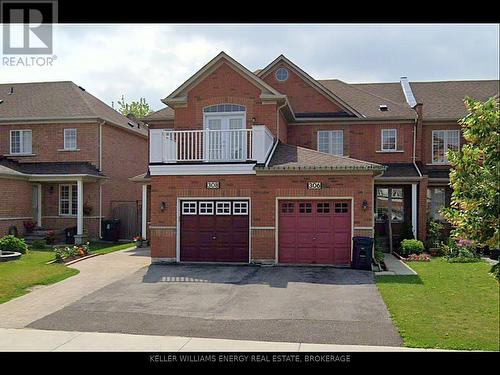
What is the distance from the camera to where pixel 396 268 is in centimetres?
1532

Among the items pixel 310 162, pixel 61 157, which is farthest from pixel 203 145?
pixel 61 157

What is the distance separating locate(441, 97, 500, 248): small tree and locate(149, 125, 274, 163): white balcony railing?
34.7 feet

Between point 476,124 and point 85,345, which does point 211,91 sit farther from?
point 476,124

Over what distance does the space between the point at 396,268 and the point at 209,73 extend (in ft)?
30.2

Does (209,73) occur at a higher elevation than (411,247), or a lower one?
higher

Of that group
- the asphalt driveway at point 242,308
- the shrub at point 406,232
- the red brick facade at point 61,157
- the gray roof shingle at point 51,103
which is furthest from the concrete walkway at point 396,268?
the gray roof shingle at point 51,103

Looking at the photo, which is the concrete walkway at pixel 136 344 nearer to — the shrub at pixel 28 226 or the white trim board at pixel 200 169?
the white trim board at pixel 200 169

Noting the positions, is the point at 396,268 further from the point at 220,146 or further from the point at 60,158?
the point at 60,158

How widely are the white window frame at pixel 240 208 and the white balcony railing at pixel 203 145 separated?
4.77 feet

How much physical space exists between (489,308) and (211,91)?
13072 millimetres

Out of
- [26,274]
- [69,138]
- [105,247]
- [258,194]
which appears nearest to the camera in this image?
[26,274]

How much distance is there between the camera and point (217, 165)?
16.3m

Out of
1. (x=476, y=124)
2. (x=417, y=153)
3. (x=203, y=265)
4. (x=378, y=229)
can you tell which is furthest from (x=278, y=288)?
(x=417, y=153)

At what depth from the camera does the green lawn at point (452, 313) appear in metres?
6.19
